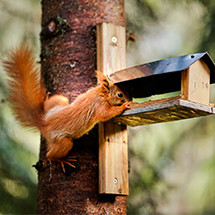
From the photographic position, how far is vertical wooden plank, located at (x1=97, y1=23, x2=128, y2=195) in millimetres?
2990

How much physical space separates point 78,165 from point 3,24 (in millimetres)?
2032

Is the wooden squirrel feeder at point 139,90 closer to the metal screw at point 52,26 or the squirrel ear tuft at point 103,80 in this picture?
the squirrel ear tuft at point 103,80

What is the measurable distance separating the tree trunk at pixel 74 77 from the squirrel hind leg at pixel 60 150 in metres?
0.08

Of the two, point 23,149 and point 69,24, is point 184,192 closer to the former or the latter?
point 23,149

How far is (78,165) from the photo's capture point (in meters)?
3.00

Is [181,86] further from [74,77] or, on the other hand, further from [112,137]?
[74,77]

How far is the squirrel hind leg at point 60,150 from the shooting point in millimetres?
2914

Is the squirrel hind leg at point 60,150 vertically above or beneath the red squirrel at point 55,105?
beneath

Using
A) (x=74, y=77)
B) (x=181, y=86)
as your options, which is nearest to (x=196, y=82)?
(x=181, y=86)

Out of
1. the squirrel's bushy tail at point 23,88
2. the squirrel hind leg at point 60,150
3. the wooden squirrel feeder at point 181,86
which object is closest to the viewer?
the wooden squirrel feeder at point 181,86

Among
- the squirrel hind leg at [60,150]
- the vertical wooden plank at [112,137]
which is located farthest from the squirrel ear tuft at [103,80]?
the squirrel hind leg at [60,150]

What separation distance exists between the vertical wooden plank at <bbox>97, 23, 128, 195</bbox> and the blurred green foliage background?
961mm

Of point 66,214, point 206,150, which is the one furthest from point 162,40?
point 66,214

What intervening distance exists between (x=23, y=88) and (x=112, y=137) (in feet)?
2.23
